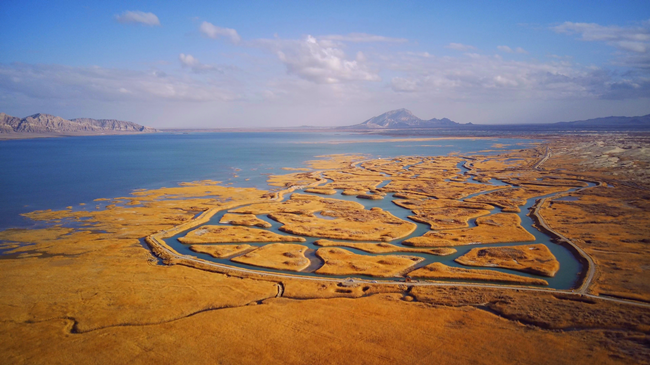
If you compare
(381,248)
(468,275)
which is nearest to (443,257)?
(468,275)

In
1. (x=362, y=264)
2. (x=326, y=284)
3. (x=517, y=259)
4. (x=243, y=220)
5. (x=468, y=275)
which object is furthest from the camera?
(x=243, y=220)

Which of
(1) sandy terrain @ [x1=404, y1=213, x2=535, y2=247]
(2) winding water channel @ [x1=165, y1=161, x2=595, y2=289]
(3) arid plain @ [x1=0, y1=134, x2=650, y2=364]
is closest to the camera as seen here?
(3) arid plain @ [x1=0, y1=134, x2=650, y2=364]

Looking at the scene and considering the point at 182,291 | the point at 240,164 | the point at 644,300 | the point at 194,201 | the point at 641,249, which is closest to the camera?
the point at 644,300

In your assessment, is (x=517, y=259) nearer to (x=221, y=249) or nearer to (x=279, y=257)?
(x=279, y=257)

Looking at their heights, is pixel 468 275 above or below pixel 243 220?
below

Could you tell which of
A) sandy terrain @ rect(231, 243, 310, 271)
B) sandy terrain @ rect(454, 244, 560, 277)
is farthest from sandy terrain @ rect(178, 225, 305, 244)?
A: sandy terrain @ rect(454, 244, 560, 277)

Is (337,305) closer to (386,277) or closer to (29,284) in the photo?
(386,277)

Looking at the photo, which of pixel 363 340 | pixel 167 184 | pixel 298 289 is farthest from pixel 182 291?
pixel 167 184

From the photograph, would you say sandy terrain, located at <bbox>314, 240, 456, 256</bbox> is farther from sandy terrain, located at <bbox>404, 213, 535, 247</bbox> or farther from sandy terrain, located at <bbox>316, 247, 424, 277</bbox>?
sandy terrain, located at <bbox>316, 247, 424, 277</bbox>
